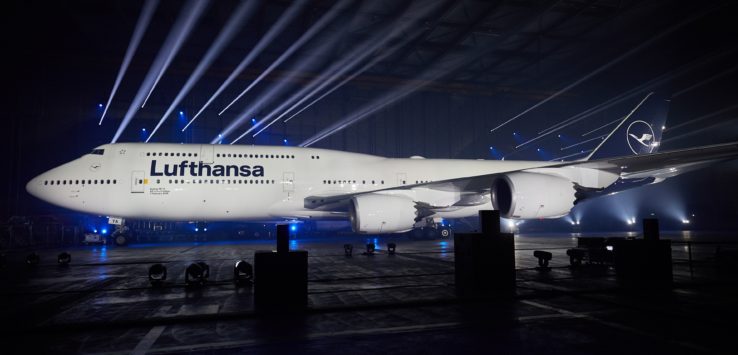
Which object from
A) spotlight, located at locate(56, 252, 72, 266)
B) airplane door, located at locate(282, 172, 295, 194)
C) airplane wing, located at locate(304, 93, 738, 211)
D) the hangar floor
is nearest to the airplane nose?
spotlight, located at locate(56, 252, 72, 266)

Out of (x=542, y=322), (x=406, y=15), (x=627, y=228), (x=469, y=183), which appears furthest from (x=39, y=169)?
(x=627, y=228)

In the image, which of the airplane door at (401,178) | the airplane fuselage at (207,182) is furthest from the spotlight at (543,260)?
the airplane door at (401,178)

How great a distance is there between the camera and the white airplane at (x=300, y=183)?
12266 millimetres

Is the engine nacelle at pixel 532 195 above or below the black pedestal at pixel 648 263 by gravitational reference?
above

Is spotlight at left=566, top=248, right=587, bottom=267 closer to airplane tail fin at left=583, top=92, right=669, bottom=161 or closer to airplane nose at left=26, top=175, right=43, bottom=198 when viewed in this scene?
airplane tail fin at left=583, top=92, right=669, bottom=161

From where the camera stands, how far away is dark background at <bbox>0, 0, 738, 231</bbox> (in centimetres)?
2286

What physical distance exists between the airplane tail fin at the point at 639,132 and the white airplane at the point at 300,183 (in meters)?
0.04

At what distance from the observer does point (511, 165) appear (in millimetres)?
18594

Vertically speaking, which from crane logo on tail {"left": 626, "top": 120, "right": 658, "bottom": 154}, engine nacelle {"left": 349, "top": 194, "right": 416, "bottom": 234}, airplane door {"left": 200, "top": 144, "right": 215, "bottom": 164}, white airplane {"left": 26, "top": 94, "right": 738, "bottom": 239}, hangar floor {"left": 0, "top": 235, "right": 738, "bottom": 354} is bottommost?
hangar floor {"left": 0, "top": 235, "right": 738, "bottom": 354}

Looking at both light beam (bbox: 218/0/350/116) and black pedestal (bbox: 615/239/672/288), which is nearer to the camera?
black pedestal (bbox: 615/239/672/288)

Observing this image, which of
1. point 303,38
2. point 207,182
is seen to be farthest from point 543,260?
point 303,38

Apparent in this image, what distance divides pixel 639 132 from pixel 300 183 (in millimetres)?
14206

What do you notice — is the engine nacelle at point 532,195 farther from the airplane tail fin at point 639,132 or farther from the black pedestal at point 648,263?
the airplane tail fin at point 639,132

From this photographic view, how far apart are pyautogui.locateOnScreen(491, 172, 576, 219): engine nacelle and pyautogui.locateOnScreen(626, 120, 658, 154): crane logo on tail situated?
7.19 metres
